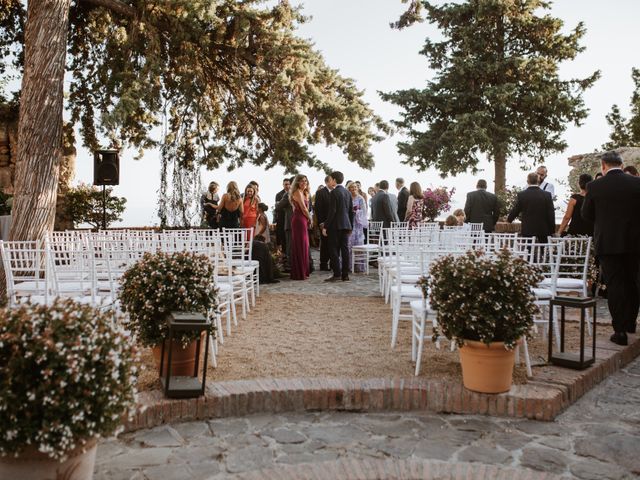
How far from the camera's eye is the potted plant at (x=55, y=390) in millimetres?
2043

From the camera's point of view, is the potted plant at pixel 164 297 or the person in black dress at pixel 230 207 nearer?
the potted plant at pixel 164 297

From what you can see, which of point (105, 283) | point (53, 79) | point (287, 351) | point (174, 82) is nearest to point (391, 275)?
point (287, 351)

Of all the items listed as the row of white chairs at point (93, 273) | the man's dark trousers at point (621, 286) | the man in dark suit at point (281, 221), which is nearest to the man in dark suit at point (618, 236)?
the man's dark trousers at point (621, 286)

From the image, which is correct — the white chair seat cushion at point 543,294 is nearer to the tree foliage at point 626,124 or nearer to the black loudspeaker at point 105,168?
the black loudspeaker at point 105,168

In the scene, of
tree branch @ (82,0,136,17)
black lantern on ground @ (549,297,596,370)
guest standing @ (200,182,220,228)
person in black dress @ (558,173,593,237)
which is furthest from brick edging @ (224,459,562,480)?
tree branch @ (82,0,136,17)

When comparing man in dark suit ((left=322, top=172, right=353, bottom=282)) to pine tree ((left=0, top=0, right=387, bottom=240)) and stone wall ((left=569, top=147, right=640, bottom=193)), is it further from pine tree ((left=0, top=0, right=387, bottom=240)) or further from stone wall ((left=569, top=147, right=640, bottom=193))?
stone wall ((left=569, top=147, right=640, bottom=193))

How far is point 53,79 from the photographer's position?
26.5 ft

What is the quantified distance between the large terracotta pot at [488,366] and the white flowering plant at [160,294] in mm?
1717

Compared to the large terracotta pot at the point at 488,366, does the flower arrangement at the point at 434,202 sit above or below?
above

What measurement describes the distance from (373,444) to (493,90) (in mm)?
18421

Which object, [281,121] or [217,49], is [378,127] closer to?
[281,121]

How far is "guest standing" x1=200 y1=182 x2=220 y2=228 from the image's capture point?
11150 mm

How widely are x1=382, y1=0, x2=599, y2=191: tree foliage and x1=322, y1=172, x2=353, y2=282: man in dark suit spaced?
11.4 meters

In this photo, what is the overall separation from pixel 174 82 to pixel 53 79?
9.89 ft
